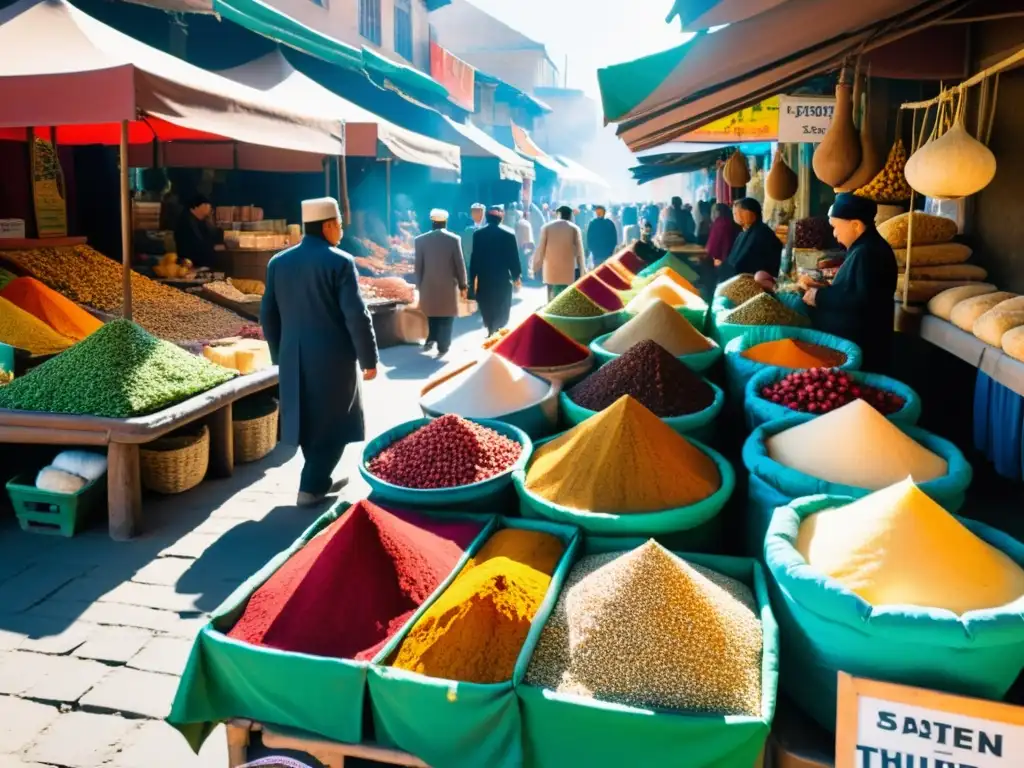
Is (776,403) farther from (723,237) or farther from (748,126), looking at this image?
(723,237)

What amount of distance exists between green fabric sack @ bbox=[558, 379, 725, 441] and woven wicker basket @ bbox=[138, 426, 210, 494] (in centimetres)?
219

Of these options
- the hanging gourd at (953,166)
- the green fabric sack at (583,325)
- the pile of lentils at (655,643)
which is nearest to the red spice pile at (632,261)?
the green fabric sack at (583,325)

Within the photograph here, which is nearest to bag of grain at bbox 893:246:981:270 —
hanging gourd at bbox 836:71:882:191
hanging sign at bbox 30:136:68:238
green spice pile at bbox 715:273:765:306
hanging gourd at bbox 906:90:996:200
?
hanging gourd at bbox 836:71:882:191

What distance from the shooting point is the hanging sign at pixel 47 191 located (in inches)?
292

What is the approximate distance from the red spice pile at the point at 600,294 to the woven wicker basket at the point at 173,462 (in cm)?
236

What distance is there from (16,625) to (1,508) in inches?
56.5

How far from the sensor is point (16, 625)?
3.15 metres

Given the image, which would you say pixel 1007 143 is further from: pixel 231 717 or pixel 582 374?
pixel 231 717

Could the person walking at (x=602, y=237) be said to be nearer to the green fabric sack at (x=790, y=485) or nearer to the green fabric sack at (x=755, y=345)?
the green fabric sack at (x=755, y=345)

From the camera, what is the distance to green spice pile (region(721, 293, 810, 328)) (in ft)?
14.0

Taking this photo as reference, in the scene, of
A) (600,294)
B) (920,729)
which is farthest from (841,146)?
(920,729)

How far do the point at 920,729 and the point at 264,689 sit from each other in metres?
1.30

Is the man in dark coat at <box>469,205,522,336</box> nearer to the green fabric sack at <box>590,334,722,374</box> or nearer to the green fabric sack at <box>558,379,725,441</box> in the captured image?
the green fabric sack at <box>590,334,722,374</box>

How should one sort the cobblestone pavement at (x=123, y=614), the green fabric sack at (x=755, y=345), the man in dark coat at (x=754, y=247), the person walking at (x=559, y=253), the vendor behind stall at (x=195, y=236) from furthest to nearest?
the person walking at (x=559, y=253)
the vendor behind stall at (x=195, y=236)
the man in dark coat at (x=754, y=247)
the green fabric sack at (x=755, y=345)
the cobblestone pavement at (x=123, y=614)
